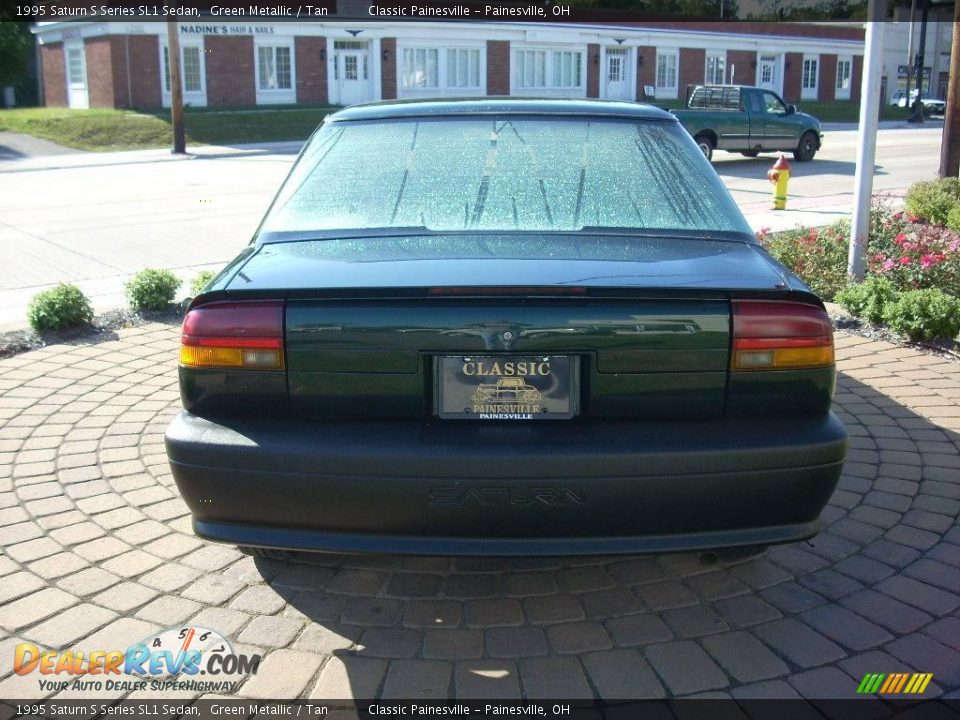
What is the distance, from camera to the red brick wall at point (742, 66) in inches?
1994

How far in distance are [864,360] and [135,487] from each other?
4555 mm

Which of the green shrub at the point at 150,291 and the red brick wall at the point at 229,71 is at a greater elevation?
the red brick wall at the point at 229,71

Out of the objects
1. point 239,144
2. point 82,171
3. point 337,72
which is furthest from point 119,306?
point 337,72

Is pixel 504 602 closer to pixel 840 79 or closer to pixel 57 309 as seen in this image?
pixel 57 309

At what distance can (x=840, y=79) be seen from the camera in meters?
57.1

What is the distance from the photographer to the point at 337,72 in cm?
4062

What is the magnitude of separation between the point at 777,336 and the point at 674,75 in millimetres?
49333

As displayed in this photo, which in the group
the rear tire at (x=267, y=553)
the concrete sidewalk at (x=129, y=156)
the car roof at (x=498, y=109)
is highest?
the car roof at (x=498, y=109)

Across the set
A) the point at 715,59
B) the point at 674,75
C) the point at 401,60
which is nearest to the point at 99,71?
the point at 401,60

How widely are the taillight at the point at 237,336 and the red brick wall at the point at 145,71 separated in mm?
36838

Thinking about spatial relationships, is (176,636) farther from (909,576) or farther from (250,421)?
(909,576)

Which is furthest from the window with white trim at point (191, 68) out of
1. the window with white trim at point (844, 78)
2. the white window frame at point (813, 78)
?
the window with white trim at point (844, 78)

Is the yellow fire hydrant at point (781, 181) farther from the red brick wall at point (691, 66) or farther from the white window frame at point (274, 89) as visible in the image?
the red brick wall at point (691, 66)

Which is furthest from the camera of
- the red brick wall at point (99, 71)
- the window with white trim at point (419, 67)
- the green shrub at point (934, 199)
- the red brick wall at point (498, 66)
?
the red brick wall at point (498, 66)
